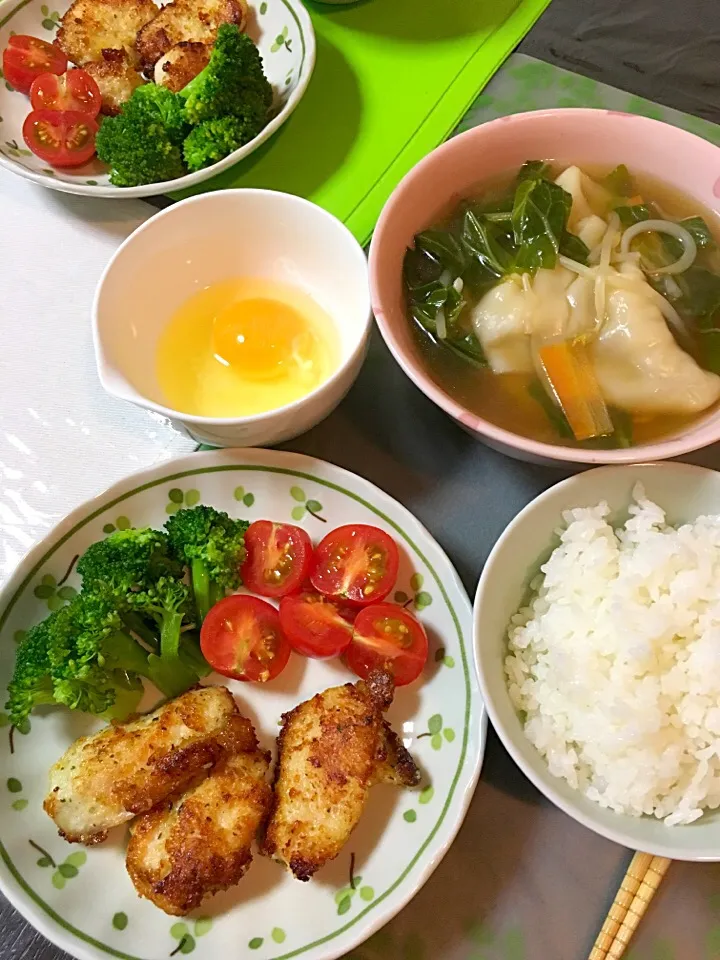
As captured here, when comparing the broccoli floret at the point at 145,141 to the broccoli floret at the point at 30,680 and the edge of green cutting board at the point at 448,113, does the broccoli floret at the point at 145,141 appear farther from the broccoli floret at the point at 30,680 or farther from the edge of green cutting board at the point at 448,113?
the broccoli floret at the point at 30,680

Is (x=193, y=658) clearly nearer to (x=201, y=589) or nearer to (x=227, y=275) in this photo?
(x=201, y=589)

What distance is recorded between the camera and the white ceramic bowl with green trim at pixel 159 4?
2197 millimetres

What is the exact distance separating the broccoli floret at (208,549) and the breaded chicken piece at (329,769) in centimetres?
37

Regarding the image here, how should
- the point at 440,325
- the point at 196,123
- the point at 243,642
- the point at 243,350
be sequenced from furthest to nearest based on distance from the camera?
the point at 196,123 < the point at 243,350 < the point at 440,325 < the point at 243,642

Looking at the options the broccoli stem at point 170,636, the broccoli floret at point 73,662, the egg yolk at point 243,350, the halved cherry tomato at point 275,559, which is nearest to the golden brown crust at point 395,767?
the halved cherry tomato at point 275,559

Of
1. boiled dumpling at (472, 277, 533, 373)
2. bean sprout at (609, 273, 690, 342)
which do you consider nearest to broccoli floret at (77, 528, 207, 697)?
boiled dumpling at (472, 277, 533, 373)

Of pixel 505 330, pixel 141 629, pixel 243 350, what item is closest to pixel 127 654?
pixel 141 629

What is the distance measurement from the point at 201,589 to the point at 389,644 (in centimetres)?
49

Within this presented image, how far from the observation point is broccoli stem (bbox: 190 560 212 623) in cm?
185

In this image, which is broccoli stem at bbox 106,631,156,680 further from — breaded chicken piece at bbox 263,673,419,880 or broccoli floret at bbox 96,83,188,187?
broccoli floret at bbox 96,83,188,187

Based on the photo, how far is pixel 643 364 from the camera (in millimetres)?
1849

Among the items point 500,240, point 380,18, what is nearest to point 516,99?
point 380,18

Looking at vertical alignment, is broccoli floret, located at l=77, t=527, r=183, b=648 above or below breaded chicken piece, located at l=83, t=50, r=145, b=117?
below

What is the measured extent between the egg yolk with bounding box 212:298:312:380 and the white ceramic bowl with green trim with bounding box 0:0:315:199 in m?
0.42
